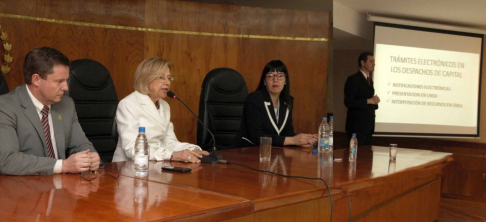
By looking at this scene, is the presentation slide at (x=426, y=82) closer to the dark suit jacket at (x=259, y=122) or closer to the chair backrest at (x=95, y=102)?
the dark suit jacket at (x=259, y=122)

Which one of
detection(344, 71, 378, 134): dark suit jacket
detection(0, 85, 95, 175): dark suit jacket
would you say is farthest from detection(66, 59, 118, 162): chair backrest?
detection(344, 71, 378, 134): dark suit jacket

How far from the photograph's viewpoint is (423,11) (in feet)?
19.6

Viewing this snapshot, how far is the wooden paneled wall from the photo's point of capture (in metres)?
3.66

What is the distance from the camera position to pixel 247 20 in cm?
471

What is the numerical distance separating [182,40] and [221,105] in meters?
0.96

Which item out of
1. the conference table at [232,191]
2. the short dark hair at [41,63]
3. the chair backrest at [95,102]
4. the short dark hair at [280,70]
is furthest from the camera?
the short dark hair at [280,70]

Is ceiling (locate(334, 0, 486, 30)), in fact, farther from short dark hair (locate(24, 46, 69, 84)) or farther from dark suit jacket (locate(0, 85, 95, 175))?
short dark hair (locate(24, 46, 69, 84))

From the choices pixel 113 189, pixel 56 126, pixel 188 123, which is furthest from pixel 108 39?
pixel 113 189

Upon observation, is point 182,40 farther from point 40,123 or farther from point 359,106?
point 40,123

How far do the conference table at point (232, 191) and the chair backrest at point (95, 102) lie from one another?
74cm

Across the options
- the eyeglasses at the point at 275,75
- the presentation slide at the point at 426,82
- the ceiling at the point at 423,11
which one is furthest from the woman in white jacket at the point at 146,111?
the presentation slide at the point at 426,82

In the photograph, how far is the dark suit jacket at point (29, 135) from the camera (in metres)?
1.88

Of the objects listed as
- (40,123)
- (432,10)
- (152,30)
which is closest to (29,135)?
(40,123)

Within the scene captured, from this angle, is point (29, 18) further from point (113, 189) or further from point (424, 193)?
point (424, 193)
